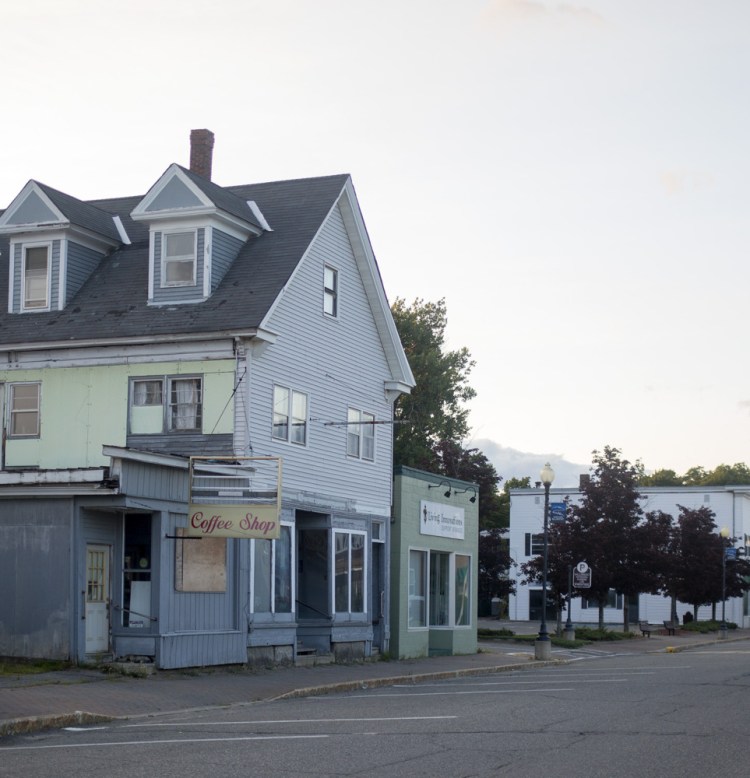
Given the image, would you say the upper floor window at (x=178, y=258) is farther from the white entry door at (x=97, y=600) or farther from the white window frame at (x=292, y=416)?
the white entry door at (x=97, y=600)

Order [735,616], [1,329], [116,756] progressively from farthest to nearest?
1. [735,616]
2. [1,329]
3. [116,756]

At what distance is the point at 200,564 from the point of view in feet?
78.6

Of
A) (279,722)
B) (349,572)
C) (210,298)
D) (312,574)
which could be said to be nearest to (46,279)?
(210,298)

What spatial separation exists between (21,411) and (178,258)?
4823mm

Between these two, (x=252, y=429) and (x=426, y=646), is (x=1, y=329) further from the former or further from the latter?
(x=426, y=646)

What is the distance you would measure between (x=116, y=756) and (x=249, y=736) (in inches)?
82.5

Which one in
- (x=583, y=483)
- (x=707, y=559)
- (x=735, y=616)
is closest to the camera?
(x=583, y=483)

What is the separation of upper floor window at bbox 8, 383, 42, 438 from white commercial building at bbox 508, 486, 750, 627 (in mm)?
51205

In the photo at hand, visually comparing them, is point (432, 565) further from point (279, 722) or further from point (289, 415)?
point (279, 722)

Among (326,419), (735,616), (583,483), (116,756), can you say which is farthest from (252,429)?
(735,616)

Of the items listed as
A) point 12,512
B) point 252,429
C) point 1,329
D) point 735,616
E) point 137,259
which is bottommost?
point 735,616

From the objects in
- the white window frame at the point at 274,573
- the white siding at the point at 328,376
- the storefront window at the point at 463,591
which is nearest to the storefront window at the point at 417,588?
the storefront window at the point at 463,591

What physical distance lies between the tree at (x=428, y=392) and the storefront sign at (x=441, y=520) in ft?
68.2

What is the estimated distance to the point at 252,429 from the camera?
2555cm
